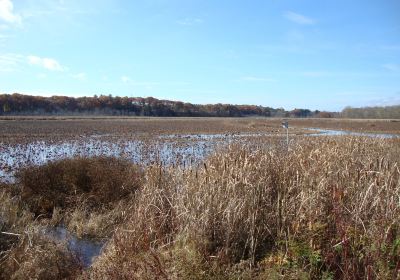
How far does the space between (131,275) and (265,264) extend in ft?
5.91

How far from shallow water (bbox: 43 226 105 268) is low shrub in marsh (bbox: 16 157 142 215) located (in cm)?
120

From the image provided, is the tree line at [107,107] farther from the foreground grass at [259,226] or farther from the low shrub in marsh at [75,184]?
the foreground grass at [259,226]

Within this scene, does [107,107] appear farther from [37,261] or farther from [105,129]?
[37,261]

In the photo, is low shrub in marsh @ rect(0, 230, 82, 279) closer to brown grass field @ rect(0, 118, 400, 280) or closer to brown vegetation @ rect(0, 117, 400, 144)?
brown grass field @ rect(0, 118, 400, 280)

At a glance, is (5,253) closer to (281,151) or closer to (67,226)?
(67,226)

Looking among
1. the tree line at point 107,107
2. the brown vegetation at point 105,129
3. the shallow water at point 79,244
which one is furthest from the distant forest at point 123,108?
the shallow water at point 79,244

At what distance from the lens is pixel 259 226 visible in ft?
17.9

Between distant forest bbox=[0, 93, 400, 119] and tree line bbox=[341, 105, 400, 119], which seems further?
tree line bbox=[341, 105, 400, 119]

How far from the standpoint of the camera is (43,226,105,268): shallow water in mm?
7062

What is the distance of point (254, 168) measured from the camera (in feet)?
20.8

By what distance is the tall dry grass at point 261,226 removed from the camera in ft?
15.1

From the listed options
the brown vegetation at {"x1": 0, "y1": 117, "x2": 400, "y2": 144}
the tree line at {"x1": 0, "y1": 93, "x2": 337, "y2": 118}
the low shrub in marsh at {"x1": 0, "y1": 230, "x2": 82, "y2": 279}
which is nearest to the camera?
the low shrub in marsh at {"x1": 0, "y1": 230, "x2": 82, "y2": 279}

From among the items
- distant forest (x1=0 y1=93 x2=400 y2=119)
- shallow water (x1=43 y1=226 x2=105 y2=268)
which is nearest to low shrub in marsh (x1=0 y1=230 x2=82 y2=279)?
shallow water (x1=43 y1=226 x2=105 y2=268)

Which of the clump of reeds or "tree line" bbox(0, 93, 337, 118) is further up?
"tree line" bbox(0, 93, 337, 118)
